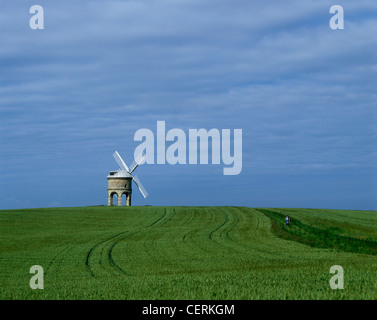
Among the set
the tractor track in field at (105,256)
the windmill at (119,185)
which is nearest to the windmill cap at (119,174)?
the windmill at (119,185)

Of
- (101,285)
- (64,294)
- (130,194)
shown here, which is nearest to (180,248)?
(101,285)

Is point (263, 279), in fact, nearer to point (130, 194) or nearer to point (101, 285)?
point (101, 285)

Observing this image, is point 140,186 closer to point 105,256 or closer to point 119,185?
point 119,185

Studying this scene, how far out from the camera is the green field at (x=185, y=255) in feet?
56.1

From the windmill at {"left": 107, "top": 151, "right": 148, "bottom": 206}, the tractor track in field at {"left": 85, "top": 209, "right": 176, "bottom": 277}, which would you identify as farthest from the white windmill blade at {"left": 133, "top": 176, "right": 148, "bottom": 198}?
the tractor track in field at {"left": 85, "top": 209, "right": 176, "bottom": 277}

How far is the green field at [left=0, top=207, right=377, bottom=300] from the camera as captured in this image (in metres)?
17.1

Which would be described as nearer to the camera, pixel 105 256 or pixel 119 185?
pixel 105 256

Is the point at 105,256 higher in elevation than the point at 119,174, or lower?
lower

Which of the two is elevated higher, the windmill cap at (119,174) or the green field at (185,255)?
the windmill cap at (119,174)

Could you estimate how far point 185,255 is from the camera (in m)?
34.1

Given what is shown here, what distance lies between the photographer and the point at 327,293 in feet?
50.1

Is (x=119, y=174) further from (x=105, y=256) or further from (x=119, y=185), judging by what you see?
(x=105, y=256)

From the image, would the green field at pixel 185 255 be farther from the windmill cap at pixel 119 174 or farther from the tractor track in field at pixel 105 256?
the windmill cap at pixel 119 174

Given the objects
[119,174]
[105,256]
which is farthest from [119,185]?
[105,256]
